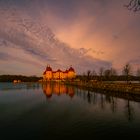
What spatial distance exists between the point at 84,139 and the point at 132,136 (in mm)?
4852

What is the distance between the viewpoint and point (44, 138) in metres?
19.3

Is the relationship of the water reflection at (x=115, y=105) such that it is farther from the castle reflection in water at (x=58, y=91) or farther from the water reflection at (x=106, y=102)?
the castle reflection in water at (x=58, y=91)

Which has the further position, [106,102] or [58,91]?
[58,91]

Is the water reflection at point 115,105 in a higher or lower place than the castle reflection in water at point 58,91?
lower

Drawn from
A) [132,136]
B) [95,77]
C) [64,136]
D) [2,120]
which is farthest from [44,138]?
[95,77]

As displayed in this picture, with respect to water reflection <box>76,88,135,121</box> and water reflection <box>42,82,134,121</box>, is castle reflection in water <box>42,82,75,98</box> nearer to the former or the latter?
water reflection <box>42,82,134,121</box>

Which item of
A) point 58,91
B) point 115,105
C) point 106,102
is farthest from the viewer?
point 58,91

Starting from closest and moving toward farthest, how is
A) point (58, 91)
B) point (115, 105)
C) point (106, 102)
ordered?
1. point (115, 105)
2. point (106, 102)
3. point (58, 91)

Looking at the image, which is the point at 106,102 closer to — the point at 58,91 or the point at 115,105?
the point at 115,105

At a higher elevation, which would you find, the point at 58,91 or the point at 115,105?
the point at 58,91

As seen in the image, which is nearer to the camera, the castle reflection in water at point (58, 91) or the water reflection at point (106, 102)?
the water reflection at point (106, 102)

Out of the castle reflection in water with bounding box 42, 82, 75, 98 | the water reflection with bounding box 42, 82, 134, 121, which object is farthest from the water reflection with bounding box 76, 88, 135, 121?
the castle reflection in water with bounding box 42, 82, 75, 98

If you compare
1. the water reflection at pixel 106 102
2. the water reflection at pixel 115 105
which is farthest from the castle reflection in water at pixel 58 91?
the water reflection at pixel 115 105

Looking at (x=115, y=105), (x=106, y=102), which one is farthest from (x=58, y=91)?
(x=115, y=105)
